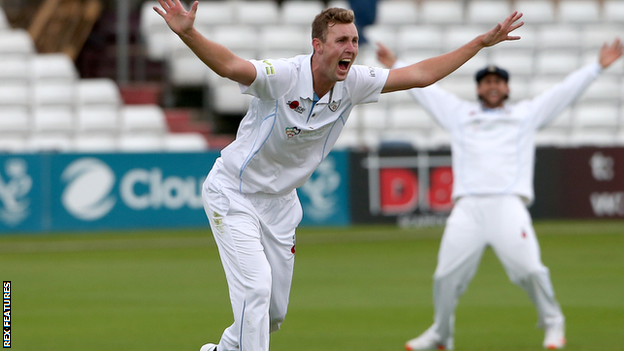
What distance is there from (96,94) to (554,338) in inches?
491

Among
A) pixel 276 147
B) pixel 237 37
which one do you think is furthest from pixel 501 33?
pixel 237 37

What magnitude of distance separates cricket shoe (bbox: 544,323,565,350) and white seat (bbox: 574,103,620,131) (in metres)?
12.7

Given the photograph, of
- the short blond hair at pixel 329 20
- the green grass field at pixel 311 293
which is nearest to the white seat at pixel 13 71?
the green grass field at pixel 311 293

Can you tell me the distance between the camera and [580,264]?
40.0 ft

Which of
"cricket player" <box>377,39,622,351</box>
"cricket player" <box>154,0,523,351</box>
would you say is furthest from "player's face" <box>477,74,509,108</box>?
"cricket player" <box>154,0,523,351</box>

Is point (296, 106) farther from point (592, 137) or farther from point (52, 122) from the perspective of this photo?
point (592, 137)

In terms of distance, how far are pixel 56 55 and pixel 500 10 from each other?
9665 millimetres

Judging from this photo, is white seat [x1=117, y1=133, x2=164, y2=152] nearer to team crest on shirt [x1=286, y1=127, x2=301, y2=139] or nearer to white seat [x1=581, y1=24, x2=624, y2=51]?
white seat [x1=581, y1=24, x2=624, y2=51]

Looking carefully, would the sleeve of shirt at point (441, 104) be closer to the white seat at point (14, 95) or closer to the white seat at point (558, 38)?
the white seat at point (14, 95)

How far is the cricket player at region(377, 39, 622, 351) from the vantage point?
715cm

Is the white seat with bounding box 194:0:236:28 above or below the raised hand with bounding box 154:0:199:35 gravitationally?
above

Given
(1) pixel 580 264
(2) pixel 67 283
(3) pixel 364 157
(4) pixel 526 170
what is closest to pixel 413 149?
(3) pixel 364 157

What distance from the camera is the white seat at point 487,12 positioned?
70.3ft

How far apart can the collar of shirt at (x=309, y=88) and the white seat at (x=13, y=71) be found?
13.9m
